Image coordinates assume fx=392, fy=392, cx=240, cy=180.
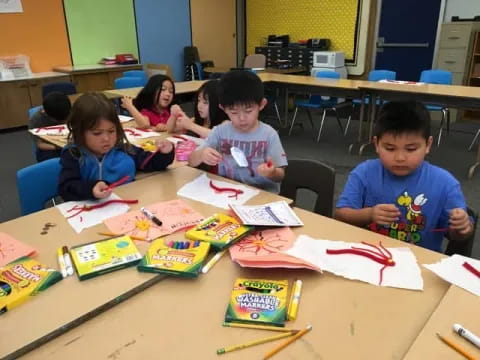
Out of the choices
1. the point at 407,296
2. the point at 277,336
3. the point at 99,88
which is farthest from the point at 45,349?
the point at 99,88

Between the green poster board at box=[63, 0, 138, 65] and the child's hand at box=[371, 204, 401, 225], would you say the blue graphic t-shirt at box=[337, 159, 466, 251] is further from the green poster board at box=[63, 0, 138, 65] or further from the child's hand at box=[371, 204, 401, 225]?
the green poster board at box=[63, 0, 138, 65]

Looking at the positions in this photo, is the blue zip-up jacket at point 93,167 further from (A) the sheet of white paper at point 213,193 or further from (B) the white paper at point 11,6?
(B) the white paper at point 11,6

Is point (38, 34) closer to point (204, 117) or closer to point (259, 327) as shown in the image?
point (204, 117)

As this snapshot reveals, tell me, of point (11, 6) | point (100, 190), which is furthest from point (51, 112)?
point (11, 6)

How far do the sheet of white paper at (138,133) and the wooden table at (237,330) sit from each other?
174 centimetres

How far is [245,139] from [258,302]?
1031 millimetres

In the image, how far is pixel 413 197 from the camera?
4.74 feet

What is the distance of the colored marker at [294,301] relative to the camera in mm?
891

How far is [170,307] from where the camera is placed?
94cm

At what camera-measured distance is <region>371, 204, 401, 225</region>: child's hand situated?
132 cm

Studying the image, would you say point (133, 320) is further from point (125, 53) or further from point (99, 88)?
point (125, 53)

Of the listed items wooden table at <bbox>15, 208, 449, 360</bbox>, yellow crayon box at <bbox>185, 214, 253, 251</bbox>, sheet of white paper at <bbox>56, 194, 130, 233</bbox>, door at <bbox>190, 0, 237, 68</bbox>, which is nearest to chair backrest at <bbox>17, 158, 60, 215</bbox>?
sheet of white paper at <bbox>56, 194, 130, 233</bbox>

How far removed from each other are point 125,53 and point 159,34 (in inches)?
30.6

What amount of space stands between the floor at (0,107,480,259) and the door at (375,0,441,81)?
1444 mm
